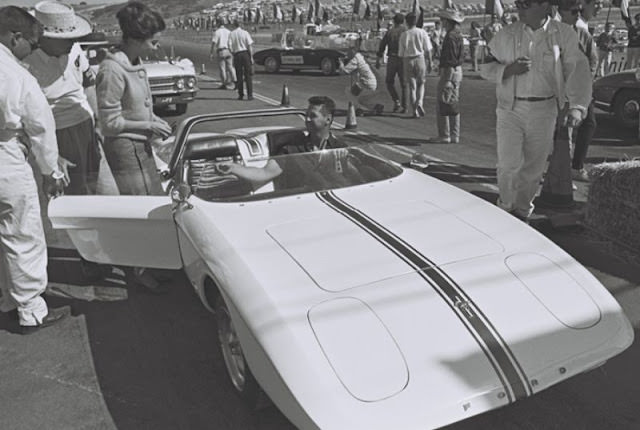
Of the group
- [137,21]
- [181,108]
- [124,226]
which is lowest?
[181,108]

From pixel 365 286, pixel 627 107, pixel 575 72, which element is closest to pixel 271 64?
pixel 627 107

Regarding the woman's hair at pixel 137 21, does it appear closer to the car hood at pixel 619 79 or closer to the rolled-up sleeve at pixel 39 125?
the rolled-up sleeve at pixel 39 125

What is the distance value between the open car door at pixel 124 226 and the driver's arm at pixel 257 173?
0.49 m

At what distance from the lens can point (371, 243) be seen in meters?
2.91

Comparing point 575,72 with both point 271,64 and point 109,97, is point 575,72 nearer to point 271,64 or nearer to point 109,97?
point 109,97

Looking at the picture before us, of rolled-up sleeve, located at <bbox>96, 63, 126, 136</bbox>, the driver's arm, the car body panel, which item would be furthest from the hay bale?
the car body panel

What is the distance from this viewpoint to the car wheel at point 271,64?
66.5 ft

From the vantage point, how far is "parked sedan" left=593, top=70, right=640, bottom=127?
8.94 m

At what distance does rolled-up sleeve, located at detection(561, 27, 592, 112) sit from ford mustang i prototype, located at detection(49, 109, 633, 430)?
1.79 metres

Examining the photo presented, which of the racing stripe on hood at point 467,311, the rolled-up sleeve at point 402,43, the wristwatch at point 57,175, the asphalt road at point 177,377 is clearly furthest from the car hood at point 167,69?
the racing stripe on hood at point 467,311

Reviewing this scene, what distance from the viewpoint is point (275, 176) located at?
3.60 m

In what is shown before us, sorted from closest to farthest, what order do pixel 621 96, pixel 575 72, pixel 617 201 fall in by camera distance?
pixel 575 72
pixel 617 201
pixel 621 96

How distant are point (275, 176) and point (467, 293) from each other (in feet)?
4.93

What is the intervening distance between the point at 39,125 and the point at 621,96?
8.63m
